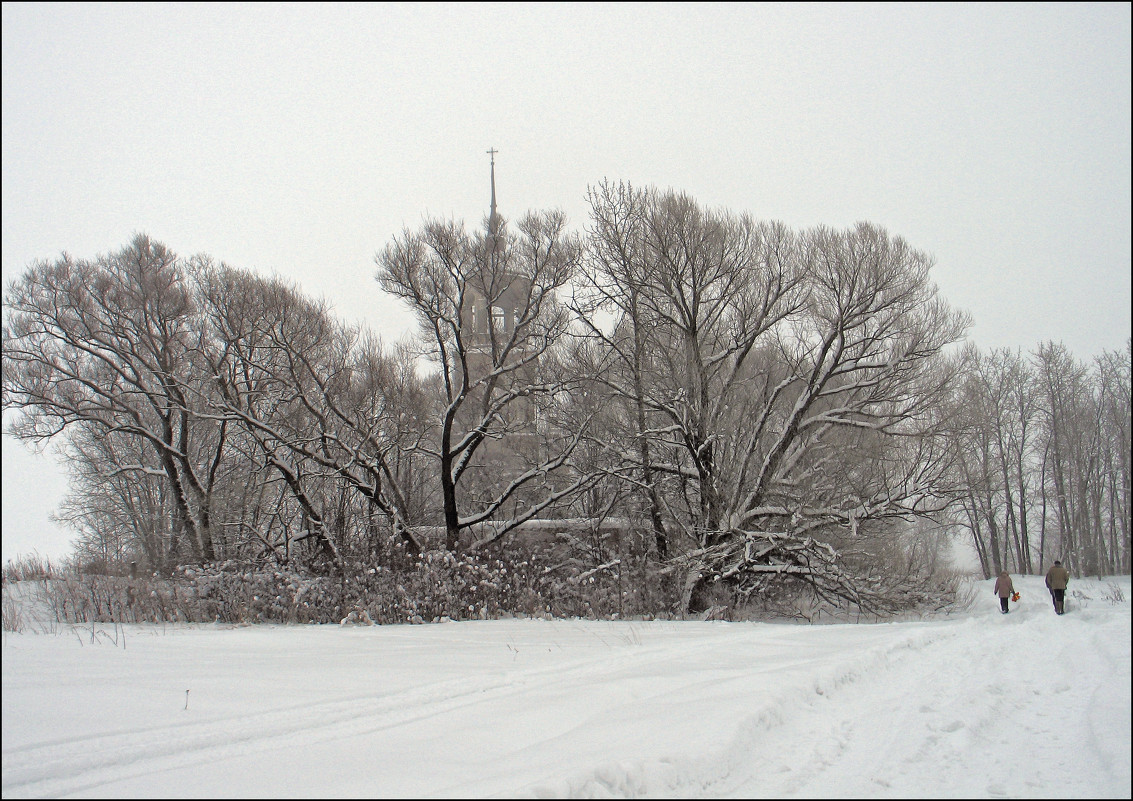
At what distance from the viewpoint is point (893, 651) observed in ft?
25.9

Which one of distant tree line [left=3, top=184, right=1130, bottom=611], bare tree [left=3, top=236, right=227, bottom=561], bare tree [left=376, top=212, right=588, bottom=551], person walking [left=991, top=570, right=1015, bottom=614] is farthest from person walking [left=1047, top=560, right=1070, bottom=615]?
bare tree [left=3, top=236, right=227, bottom=561]

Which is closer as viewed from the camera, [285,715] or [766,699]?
[285,715]

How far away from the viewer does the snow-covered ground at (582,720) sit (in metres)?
3.86

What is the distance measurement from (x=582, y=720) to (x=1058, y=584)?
6634 millimetres

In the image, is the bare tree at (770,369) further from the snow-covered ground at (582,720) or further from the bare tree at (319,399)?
the snow-covered ground at (582,720)

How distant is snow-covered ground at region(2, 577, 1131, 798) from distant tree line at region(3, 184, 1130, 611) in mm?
9422

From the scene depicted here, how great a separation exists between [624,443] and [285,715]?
14.0 meters

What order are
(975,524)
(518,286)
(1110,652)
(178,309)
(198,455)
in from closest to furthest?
(1110,652)
(518,286)
(178,309)
(198,455)
(975,524)

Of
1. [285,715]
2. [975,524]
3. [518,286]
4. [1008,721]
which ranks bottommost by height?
[975,524]

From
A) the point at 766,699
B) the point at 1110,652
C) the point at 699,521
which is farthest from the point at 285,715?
the point at 699,521

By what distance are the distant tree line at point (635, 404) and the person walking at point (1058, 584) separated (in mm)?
7193

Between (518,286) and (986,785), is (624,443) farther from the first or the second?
(986,785)

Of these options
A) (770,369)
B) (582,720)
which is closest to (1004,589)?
(770,369)

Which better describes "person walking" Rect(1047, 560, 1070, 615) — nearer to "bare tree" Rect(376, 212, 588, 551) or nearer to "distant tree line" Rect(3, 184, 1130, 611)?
"distant tree line" Rect(3, 184, 1130, 611)
